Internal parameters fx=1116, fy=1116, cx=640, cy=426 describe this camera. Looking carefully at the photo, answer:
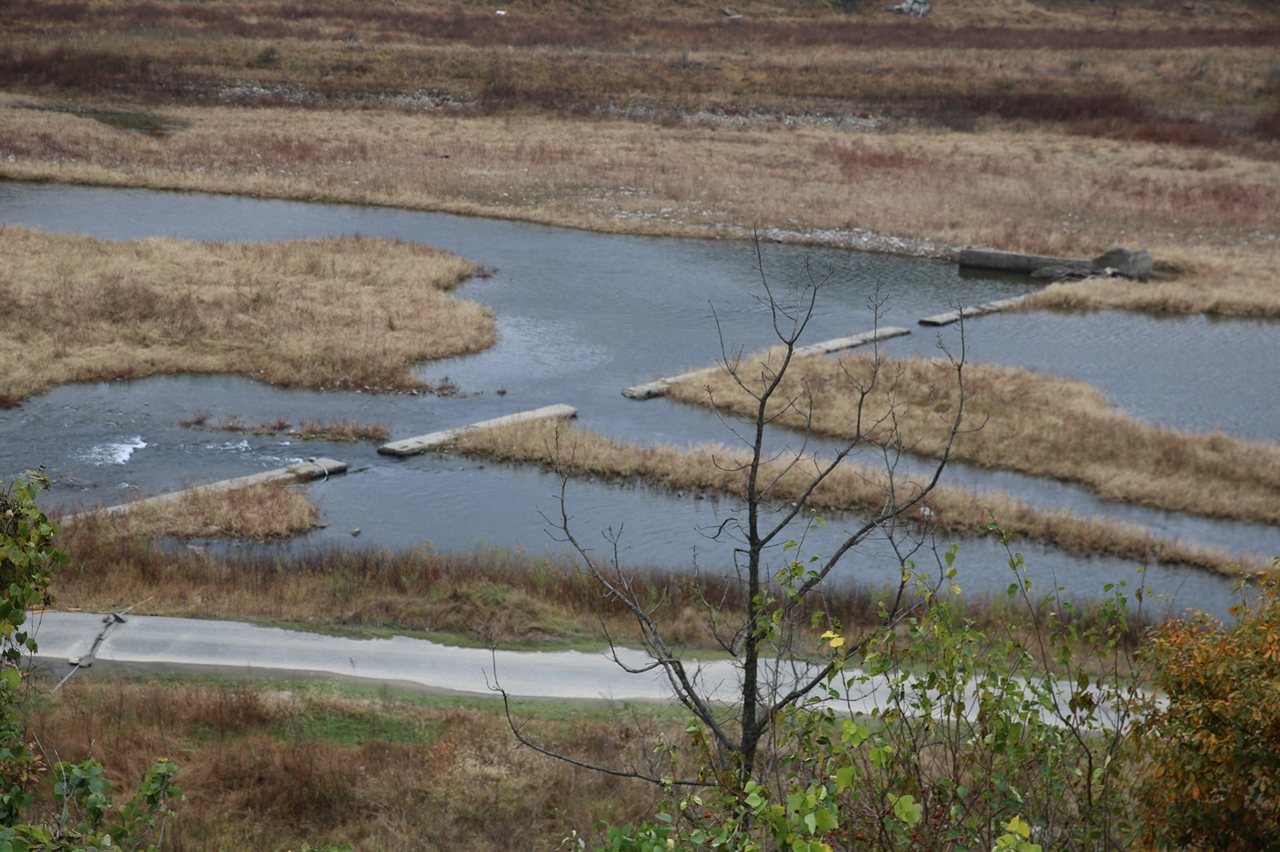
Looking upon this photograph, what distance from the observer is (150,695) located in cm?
1175

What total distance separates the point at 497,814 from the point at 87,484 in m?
13.0

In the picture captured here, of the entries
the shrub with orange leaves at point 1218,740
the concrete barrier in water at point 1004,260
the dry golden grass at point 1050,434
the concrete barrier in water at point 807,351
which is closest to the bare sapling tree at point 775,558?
the dry golden grass at point 1050,434

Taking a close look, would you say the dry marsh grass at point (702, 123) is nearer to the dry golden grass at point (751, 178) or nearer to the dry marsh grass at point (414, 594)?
the dry golden grass at point (751, 178)

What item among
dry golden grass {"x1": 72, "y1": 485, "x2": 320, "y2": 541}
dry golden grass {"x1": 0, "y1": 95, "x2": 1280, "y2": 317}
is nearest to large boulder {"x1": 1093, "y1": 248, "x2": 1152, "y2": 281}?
dry golden grass {"x1": 0, "y1": 95, "x2": 1280, "y2": 317}

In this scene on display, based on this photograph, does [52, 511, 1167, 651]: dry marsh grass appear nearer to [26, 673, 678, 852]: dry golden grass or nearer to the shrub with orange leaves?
[26, 673, 678, 852]: dry golden grass

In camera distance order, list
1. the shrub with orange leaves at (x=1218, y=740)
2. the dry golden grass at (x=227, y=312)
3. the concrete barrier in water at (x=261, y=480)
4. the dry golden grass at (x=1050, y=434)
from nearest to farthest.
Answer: the shrub with orange leaves at (x=1218, y=740), the concrete barrier in water at (x=261, y=480), the dry golden grass at (x=1050, y=434), the dry golden grass at (x=227, y=312)

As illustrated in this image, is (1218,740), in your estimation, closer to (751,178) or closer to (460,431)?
(460,431)

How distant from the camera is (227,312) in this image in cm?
2977

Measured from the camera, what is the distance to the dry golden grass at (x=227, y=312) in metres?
26.3

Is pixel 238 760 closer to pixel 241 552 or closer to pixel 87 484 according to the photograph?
pixel 241 552

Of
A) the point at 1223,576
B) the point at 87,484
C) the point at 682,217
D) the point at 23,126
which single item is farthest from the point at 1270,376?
the point at 23,126

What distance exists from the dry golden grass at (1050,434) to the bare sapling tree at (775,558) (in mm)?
218

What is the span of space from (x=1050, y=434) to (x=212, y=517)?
680 inches

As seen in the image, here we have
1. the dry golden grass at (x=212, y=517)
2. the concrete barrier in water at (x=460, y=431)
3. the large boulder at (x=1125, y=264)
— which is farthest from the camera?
the large boulder at (x=1125, y=264)
